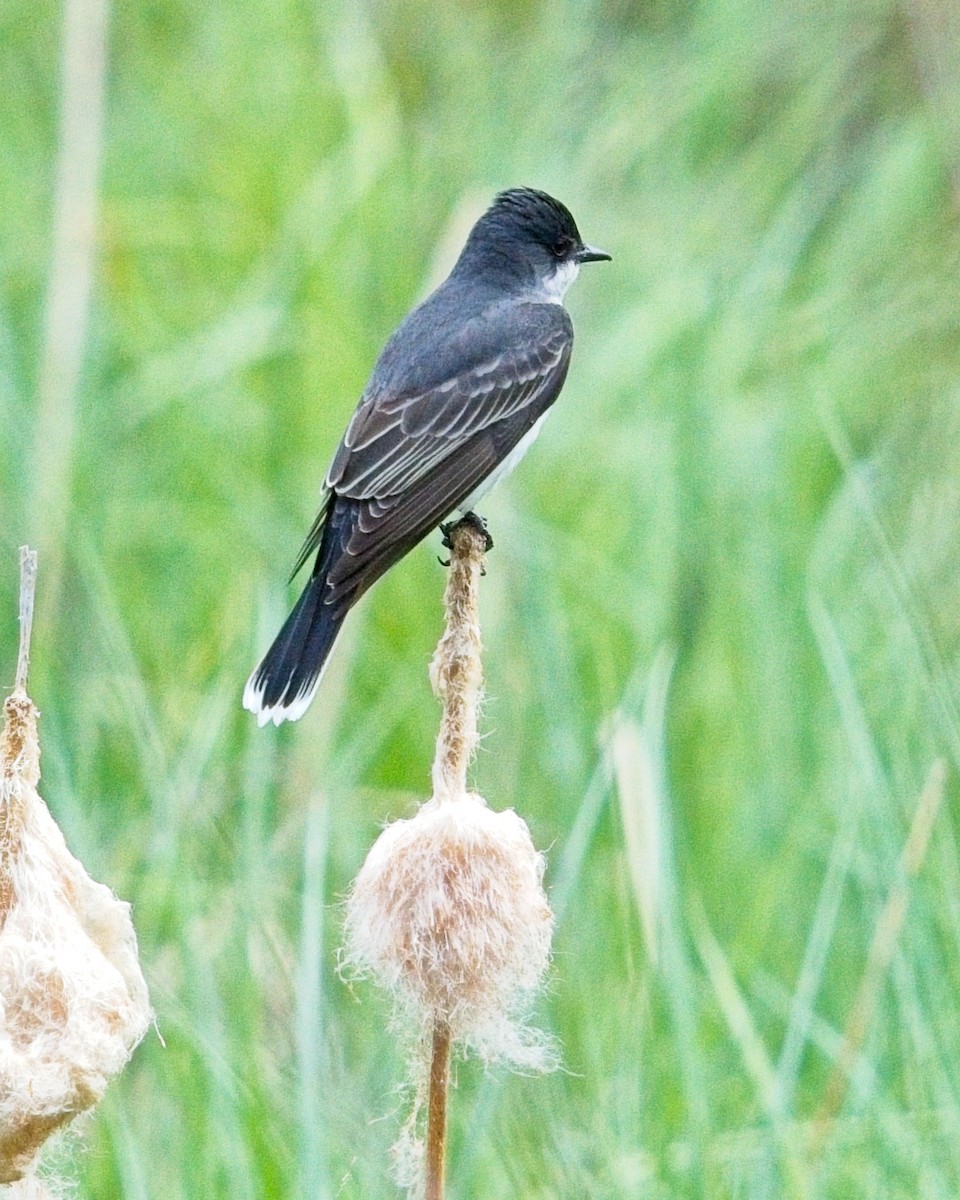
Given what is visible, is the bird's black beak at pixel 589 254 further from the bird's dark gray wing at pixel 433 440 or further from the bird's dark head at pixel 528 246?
the bird's dark gray wing at pixel 433 440

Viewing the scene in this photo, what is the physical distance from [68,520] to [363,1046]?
1.20m

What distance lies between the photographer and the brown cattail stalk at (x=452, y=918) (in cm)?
166

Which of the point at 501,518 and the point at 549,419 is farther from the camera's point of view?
the point at 549,419

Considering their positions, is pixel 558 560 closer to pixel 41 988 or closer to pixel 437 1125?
pixel 437 1125

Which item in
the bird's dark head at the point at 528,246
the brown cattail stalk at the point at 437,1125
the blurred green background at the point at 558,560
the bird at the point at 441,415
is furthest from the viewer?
the bird's dark head at the point at 528,246

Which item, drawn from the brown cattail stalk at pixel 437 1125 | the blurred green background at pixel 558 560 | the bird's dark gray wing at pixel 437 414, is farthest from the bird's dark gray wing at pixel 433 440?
the brown cattail stalk at pixel 437 1125

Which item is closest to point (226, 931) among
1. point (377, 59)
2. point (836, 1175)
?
point (836, 1175)

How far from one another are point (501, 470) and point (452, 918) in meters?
2.58

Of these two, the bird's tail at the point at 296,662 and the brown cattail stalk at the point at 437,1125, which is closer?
the brown cattail stalk at the point at 437,1125

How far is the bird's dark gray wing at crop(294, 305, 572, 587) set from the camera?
3678 millimetres

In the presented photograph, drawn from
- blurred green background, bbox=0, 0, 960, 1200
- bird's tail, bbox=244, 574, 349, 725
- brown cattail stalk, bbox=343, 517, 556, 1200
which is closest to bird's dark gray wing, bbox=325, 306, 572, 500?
blurred green background, bbox=0, 0, 960, 1200

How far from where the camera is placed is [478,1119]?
210 cm

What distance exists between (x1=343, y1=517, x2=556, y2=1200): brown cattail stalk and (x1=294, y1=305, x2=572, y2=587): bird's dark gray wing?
66.8 inches

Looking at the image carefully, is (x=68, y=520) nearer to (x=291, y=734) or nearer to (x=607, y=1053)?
(x=291, y=734)
